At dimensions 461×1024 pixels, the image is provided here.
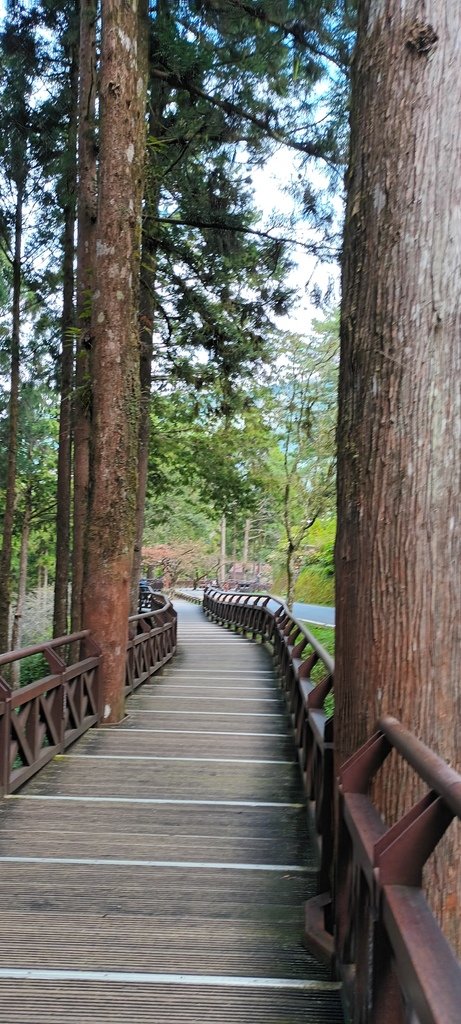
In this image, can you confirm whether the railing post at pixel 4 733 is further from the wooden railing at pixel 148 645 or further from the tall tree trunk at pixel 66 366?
the tall tree trunk at pixel 66 366

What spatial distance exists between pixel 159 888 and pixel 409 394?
2775mm

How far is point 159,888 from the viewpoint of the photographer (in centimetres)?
395

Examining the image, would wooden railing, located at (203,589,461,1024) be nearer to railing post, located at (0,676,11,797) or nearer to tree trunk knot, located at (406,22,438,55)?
tree trunk knot, located at (406,22,438,55)

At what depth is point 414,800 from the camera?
2.54 m

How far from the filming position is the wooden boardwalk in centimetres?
294

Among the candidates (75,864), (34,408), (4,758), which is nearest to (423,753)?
(75,864)

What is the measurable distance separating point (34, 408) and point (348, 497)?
917 inches

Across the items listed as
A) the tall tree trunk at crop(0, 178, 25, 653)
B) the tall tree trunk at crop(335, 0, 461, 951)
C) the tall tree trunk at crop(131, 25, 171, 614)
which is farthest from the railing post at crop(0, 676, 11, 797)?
the tall tree trunk at crop(0, 178, 25, 653)

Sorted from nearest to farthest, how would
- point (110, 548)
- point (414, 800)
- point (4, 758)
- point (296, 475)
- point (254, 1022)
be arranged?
point (414, 800)
point (254, 1022)
point (4, 758)
point (110, 548)
point (296, 475)

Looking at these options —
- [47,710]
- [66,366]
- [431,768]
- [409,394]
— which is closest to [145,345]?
[66,366]

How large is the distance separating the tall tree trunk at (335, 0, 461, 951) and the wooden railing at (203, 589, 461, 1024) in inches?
6.8

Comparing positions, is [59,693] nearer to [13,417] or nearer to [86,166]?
[86,166]

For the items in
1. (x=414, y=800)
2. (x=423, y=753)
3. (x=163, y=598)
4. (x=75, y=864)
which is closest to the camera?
(x=423, y=753)

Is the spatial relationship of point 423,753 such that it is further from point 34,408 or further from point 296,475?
point 34,408
